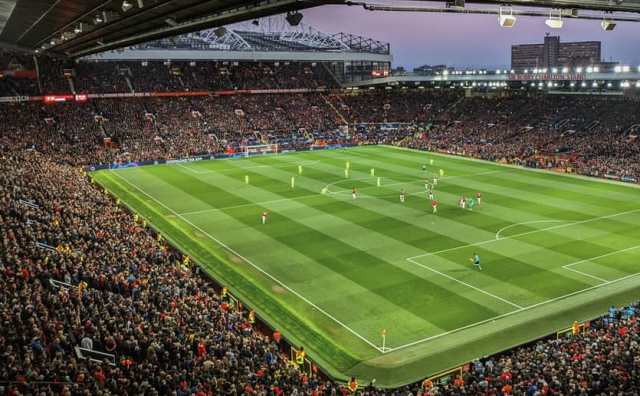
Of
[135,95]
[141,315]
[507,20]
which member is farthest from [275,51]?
[507,20]

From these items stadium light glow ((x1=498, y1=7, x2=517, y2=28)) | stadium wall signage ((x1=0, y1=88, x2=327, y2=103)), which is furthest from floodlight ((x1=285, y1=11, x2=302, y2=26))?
stadium wall signage ((x1=0, y1=88, x2=327, y2=103))

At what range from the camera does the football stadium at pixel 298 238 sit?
54.7 ft

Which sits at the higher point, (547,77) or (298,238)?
(547,77)

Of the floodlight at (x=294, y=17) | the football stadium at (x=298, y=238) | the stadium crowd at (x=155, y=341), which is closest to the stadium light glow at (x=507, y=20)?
the football stadium at (x=298, y=238)

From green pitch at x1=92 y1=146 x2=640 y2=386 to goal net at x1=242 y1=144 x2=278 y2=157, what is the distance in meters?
18.9

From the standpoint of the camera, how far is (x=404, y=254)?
32.1 metres

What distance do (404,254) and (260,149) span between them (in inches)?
1827

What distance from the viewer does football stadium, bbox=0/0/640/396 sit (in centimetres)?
1667

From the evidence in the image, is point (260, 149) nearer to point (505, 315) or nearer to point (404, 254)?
point (404, 254)

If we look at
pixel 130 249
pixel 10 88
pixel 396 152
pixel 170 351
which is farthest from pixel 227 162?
pixel 170 351

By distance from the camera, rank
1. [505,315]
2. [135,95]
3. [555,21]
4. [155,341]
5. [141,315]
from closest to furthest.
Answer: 1. [555,21]
2. [155,341]
3. [141,315]
4. [505,315]
5. [135,95]

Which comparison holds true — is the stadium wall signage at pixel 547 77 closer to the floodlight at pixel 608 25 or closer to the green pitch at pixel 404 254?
the green pitch at pixel 404 254

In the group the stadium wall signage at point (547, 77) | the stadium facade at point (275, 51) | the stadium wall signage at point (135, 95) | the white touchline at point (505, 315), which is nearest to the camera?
the white touchline at point (505, 315)

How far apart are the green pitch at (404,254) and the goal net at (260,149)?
18.9 meters
